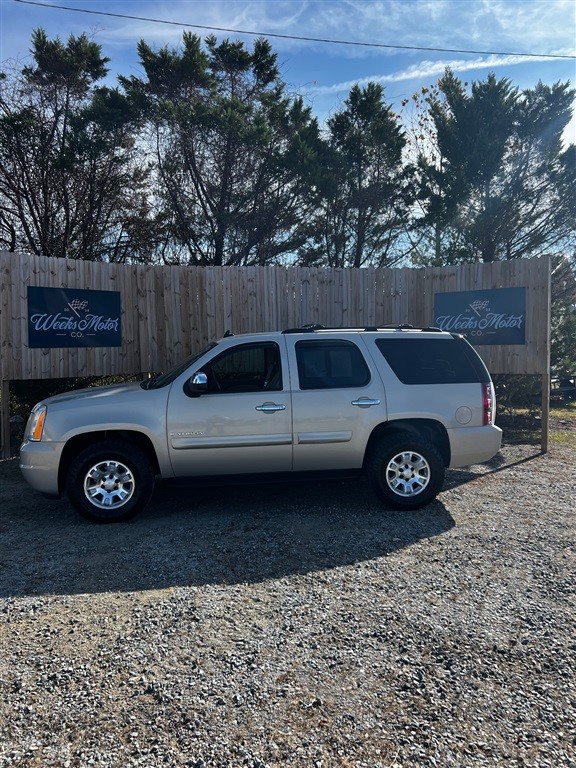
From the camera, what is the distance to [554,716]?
2.70 metres

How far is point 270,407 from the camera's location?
5.63 meters

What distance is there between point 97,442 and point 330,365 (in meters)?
2.48

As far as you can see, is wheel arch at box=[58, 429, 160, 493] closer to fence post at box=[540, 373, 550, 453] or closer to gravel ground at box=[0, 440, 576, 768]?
gravel ground at box=[0, 440, 576, 768]

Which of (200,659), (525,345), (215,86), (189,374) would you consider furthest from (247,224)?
(200,659)

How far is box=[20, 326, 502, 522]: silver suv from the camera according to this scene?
17.8 feet

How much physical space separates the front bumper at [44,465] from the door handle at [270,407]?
195 centimetres

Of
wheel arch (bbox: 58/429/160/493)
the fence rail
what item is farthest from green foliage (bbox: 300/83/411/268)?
wheel arch (bbox: 58/429/160/493)

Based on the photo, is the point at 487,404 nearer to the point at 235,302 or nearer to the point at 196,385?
the point at 196,385

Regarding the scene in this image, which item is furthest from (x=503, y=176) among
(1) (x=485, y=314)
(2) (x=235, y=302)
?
(2) (x=235, y=302)

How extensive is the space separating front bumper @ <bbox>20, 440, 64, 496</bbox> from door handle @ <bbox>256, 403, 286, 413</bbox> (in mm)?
1952

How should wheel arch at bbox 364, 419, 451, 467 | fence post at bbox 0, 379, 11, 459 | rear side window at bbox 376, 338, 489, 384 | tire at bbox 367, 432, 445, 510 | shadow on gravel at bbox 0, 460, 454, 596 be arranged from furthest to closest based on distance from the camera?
fence post at bbox 0, 379, 11, 459 → rear side window at bbox 376, 338, 489, 384 → wheel arch at bbox 364, 419, 451, 467 → tire at bbox 367, 432, 445, 510 → shadow on gravel at bbox 0, 460, 454, 596

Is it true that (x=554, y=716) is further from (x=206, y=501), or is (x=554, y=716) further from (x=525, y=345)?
(x=525, y=345)

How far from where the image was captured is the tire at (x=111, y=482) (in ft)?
17.6

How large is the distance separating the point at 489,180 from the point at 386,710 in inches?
523
